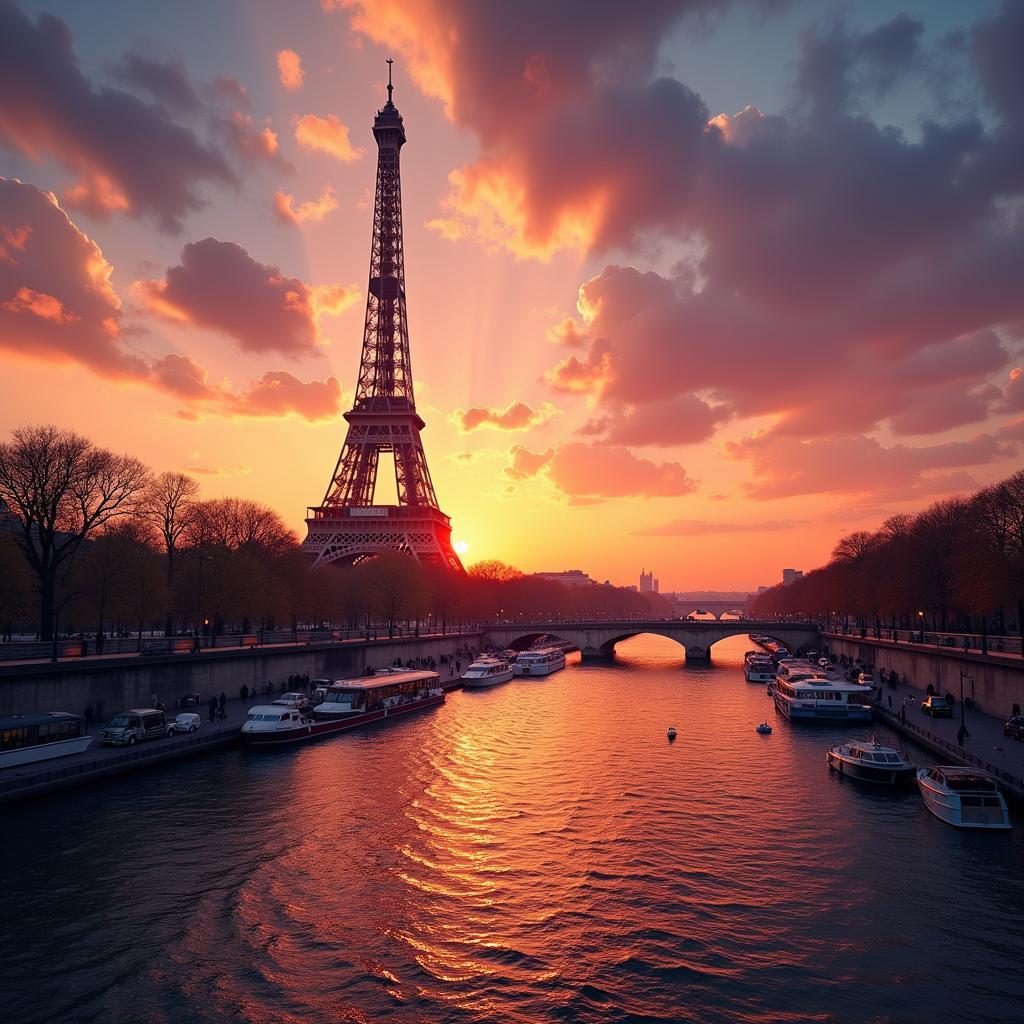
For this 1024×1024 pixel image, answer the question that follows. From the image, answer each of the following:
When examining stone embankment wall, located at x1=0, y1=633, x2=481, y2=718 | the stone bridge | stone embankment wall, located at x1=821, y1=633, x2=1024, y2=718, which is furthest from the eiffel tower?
stone embankment wall, located at x1=821, y1=633, x2=1024, y2=718

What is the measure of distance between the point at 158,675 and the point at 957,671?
2638 inches

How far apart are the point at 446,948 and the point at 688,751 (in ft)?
110

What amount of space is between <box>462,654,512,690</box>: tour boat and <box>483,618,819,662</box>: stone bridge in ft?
144

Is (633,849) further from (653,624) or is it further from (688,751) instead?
(653,624)

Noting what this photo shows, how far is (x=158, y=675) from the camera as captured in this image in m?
56.2

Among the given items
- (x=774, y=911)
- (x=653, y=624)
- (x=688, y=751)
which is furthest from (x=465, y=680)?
(x=774, y=911)

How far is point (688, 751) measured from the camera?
Answer: 2085 inches

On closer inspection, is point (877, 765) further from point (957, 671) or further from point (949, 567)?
point (949, 567)

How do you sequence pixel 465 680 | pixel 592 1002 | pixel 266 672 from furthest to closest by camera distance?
1. pixel 465 680
2. pixel 266 672
3. pixel 592 1002

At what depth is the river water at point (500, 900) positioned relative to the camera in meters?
20.3

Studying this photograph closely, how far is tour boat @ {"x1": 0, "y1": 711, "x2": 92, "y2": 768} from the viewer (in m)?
37.7

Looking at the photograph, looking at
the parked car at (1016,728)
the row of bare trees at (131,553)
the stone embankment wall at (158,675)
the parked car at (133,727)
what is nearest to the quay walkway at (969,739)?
the parked car at (1016,728)

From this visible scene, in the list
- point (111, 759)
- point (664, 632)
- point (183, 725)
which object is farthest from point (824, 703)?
point (664, 632)

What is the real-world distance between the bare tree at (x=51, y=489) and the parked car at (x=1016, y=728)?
74.8 metres
